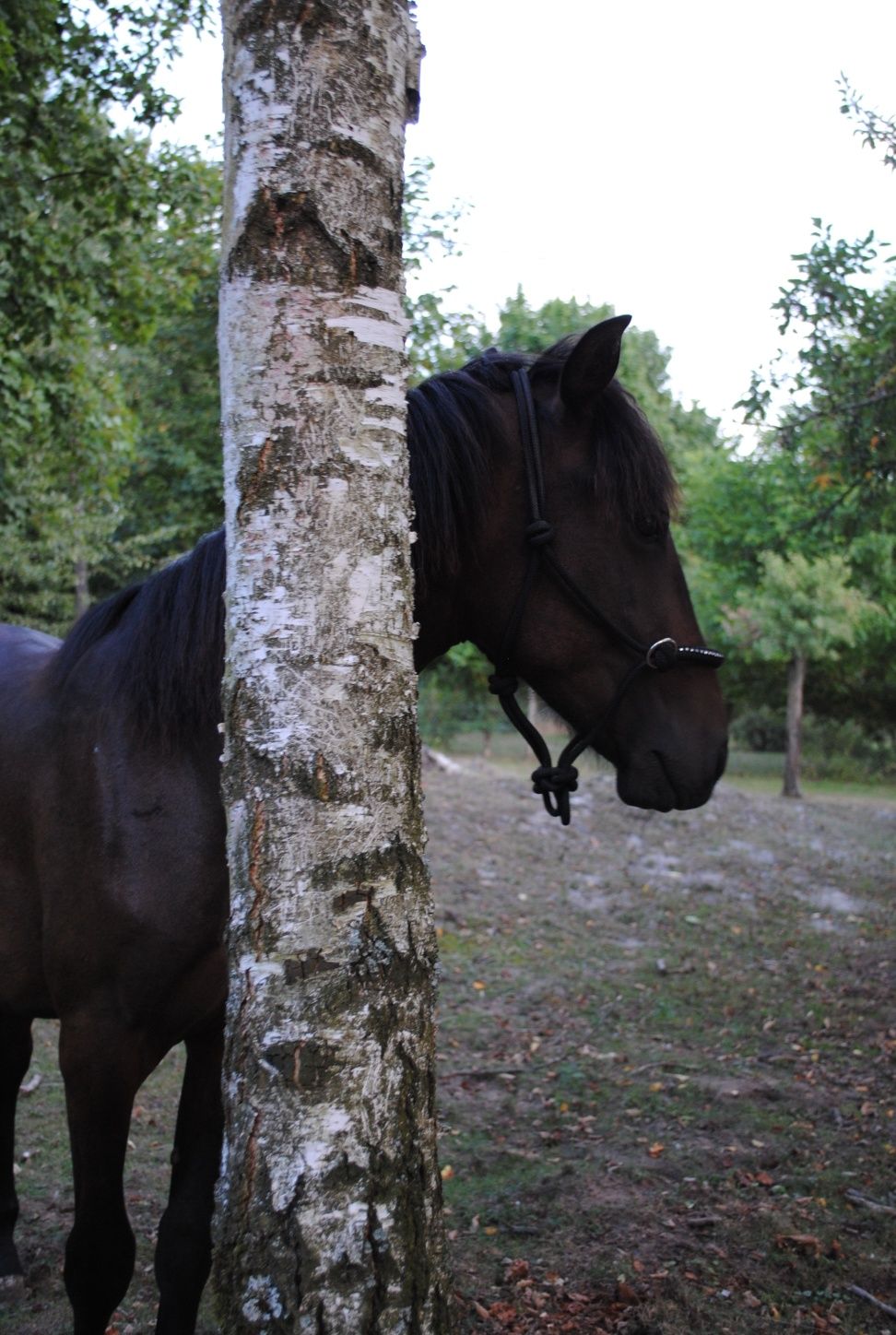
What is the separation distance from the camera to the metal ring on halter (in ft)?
8.05

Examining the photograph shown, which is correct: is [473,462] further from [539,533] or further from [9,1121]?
[9,1121]

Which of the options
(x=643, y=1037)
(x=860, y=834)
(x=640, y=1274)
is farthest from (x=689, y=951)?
(x=860, y=834)

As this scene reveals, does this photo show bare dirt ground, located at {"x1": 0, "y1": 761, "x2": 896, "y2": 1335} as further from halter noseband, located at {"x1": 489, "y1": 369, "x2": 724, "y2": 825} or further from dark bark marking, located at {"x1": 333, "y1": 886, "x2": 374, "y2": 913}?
halter noseband, located at {"x1": 489, "y1": 369, "x2": 724, "y2": 825}

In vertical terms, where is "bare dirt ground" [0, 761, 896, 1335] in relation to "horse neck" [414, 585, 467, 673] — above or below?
below

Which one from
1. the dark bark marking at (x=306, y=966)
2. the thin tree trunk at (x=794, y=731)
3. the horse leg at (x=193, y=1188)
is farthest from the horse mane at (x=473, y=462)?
the thin tree trunk at (x=794, y=731)

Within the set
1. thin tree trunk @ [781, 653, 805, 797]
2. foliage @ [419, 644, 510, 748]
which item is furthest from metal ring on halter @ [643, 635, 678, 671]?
foliage @ [419, 644, 510, 748]

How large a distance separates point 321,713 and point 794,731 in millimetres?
21441

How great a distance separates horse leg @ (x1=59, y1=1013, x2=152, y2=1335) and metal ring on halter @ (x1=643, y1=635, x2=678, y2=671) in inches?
60.1

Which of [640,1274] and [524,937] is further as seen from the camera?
[524,937]

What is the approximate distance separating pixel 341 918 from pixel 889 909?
363 inches

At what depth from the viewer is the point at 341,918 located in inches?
64.9

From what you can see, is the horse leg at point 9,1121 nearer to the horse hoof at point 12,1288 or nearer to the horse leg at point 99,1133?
the horse hoof at point 12,1288

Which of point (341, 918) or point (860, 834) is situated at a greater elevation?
point (341, 918)

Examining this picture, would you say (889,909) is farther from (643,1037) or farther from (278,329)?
(278,329)
